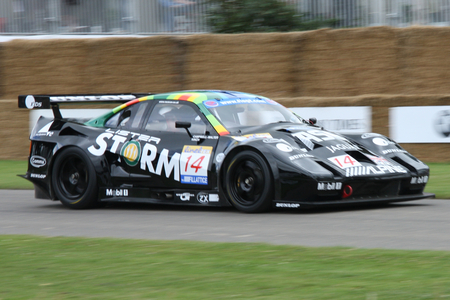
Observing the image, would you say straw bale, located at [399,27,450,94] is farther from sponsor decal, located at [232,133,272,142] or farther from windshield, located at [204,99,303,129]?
sponsor decal, located at [232,133,272,142]

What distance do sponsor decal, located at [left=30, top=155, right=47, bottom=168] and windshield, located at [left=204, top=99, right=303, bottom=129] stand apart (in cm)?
233

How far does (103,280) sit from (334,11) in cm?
1344

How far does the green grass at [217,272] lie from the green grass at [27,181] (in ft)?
14.0

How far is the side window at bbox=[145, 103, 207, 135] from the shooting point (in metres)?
8.21

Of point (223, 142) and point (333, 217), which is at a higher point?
point (223, 142)

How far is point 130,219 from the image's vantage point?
7699mm

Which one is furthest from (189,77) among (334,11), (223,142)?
(223,142)

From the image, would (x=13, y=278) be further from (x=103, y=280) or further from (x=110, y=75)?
(x=110, y=75)

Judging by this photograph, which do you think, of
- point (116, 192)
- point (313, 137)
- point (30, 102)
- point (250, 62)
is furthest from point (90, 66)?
point (313, 137)

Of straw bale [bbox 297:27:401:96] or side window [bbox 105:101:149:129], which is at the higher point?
straw bale [bbox 297:27:401:96]

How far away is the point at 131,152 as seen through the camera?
8.53m

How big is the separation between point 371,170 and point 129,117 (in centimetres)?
307

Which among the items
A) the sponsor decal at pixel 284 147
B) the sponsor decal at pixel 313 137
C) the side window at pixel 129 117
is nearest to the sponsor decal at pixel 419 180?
the sponsor decal at pixel 313 137

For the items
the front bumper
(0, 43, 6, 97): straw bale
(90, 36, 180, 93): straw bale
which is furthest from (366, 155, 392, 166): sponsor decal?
(0, 43, 6, 97): straw bale
